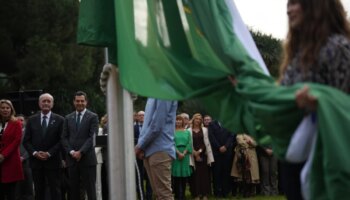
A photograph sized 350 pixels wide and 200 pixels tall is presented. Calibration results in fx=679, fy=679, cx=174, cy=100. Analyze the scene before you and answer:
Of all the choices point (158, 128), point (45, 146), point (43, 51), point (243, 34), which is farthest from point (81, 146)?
point (43, 51)

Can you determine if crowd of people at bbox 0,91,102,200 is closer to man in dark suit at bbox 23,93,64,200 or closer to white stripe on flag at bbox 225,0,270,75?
man in dark suit at bbox 23,93,64,200

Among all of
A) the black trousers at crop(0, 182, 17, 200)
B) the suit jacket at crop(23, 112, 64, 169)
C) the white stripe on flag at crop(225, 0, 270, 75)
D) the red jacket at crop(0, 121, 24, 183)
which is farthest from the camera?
the suit jacket at crop(23, 112, 64, 169)

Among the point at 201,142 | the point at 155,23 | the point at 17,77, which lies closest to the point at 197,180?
the point at 201,142

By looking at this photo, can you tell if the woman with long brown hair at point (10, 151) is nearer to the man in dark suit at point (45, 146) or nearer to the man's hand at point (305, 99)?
the man in dark suit at point (45, 146)

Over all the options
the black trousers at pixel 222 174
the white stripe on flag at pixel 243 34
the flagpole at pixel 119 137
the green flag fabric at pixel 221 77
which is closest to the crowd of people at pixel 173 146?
the black trousers at pixel 222 174

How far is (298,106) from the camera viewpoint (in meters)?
3.91

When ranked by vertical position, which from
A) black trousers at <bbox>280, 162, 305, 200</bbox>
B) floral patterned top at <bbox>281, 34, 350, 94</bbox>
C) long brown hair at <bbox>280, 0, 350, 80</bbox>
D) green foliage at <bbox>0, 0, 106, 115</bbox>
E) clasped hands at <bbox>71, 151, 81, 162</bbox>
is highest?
green foliage at <bbox>0, 0, 106, 115</bbox>

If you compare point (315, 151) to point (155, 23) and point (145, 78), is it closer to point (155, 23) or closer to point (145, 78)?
point (145, 78)

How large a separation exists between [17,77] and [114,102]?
25502 millimetres

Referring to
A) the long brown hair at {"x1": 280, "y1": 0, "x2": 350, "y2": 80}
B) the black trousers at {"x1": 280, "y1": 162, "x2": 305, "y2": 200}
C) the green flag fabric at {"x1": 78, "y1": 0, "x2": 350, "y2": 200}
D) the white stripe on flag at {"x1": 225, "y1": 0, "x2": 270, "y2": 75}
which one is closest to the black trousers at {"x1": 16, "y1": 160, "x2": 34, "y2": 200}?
the green flag fabric at {"x1": 78, "y1": 0, "x2": 350, "y2": 200}

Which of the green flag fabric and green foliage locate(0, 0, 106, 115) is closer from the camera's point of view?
the green flag fabric

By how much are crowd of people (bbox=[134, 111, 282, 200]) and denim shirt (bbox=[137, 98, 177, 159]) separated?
6.97m

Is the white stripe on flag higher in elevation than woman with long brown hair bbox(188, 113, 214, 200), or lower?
higher

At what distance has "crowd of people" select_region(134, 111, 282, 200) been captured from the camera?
15.8 meters
